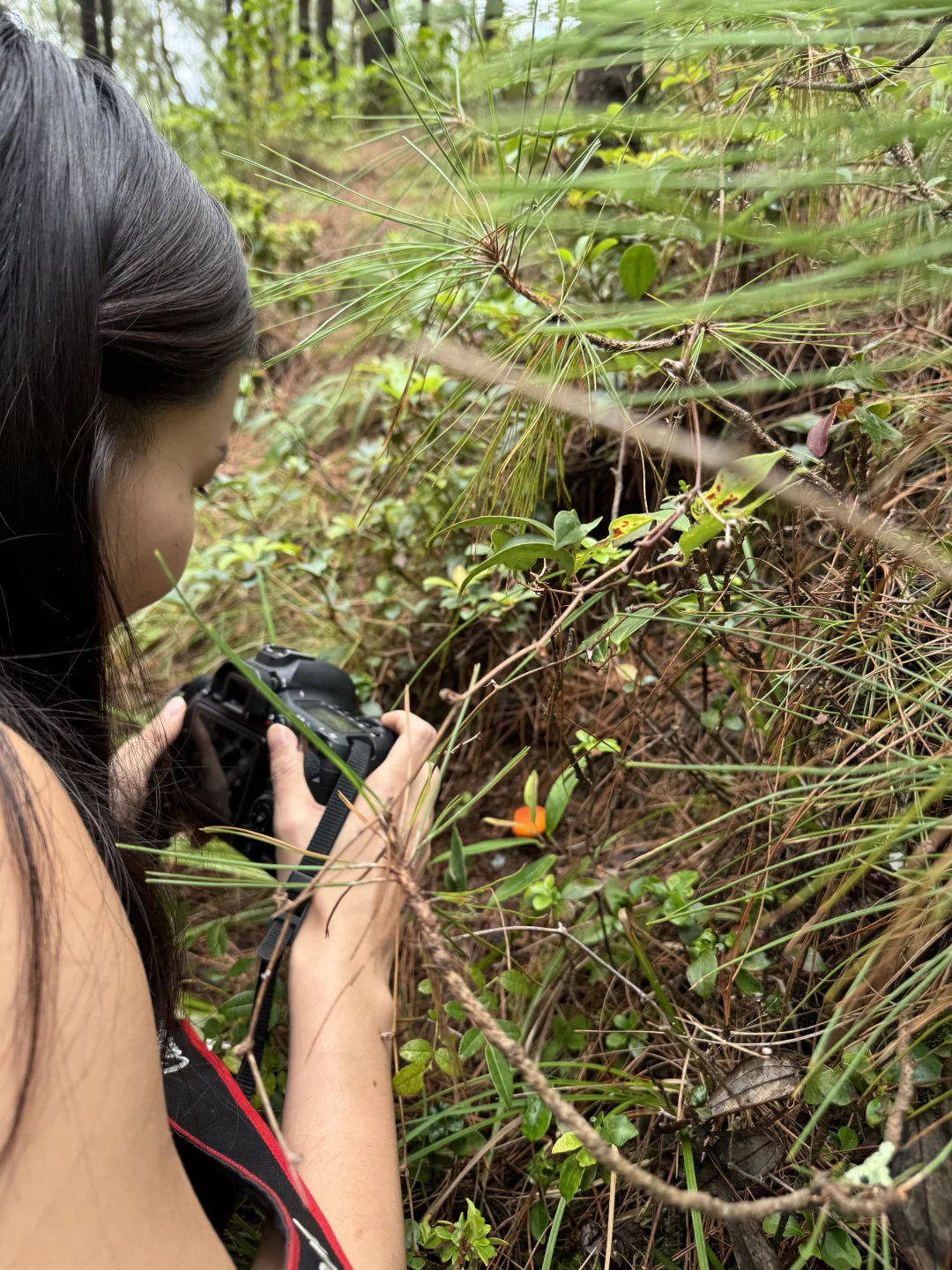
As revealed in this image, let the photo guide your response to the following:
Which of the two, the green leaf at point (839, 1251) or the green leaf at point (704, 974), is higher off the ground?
the green leaf at point (704, 974)

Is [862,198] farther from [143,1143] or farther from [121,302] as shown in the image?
[143,1143]

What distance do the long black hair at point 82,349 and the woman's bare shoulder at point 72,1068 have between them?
11cm

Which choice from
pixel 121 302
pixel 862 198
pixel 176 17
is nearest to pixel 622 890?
pixel 121 302

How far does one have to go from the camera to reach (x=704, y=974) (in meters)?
0.70

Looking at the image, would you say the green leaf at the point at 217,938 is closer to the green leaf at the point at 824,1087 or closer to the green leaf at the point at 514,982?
the green leaf at the point at 514,982

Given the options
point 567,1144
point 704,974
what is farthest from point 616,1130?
point 704,974

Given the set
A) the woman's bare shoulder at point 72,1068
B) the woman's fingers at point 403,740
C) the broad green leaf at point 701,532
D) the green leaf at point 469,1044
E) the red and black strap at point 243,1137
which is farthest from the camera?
the woman's fingers at point 403,740

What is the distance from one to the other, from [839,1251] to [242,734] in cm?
77

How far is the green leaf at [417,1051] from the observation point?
782 mm

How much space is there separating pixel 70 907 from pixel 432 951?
0.25 metres

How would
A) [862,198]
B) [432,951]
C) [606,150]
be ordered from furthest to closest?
[606,150], [862,198], [432,951]

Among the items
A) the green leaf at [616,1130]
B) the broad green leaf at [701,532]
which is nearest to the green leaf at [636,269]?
the broad green leaf at [701,532]

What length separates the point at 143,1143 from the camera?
48cm

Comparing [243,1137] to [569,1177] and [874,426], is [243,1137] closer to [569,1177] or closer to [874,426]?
[569,1177]
